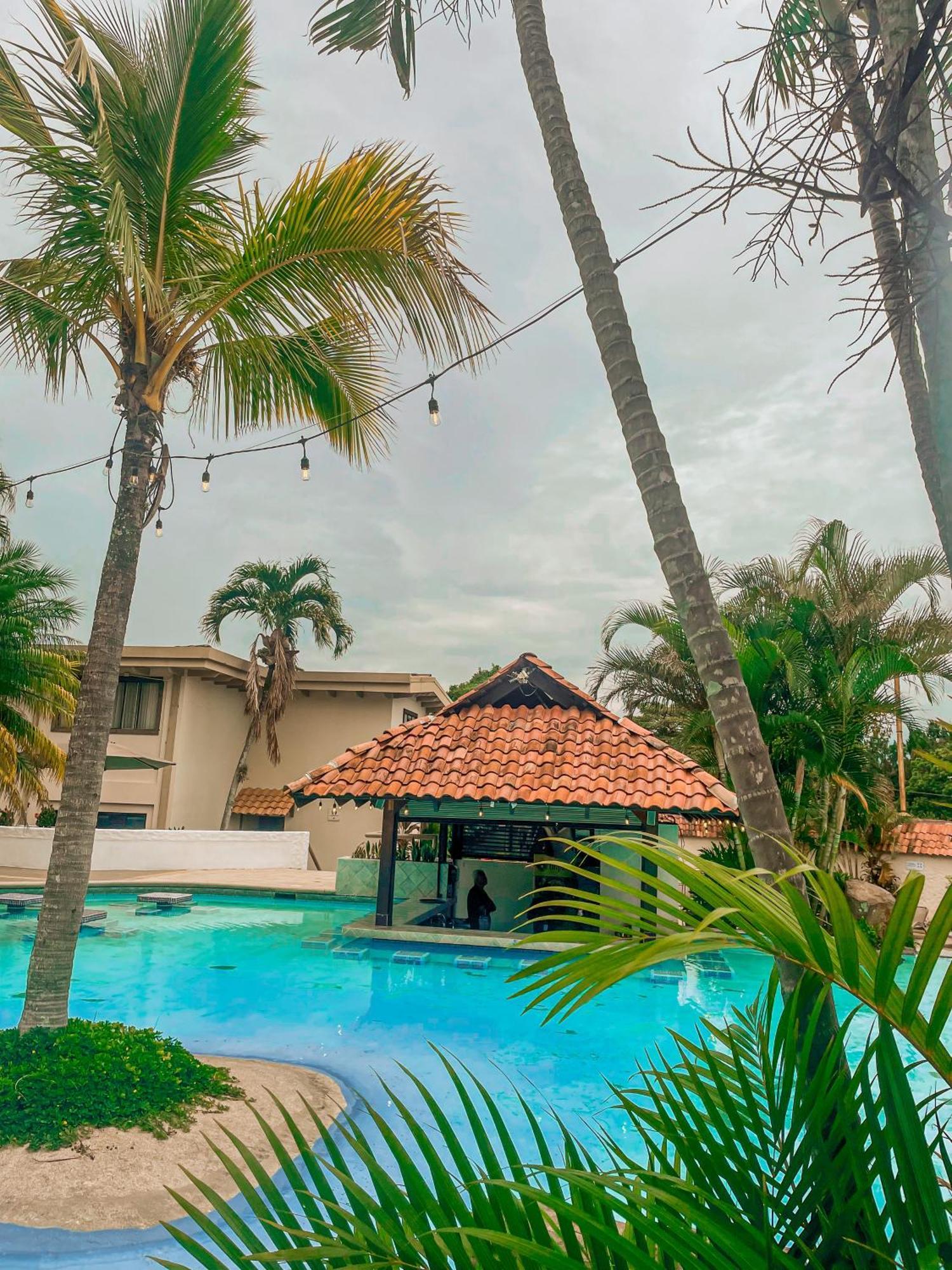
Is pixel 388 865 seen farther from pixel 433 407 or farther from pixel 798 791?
pixel 433 407

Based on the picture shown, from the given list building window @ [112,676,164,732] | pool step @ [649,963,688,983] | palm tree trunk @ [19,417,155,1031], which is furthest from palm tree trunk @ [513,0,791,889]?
building window @ [112,676,164,732]

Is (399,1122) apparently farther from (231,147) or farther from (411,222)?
(231,147)

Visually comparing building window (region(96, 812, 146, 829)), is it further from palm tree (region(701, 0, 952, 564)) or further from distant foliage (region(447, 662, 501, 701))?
palm tree (region(701, 0, 952, 564))

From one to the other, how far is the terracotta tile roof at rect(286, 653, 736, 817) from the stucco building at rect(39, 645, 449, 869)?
9779 millimetres

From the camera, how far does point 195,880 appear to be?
20.2 meters

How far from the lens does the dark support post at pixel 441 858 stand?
59.8 feet

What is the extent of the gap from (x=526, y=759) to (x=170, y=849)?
1213 cm

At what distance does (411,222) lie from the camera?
22.3 feet

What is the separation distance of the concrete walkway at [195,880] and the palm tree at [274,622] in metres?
4.14

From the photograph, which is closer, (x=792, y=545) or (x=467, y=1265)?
(x=467, y=1265)

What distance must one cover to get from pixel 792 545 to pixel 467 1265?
20.0 metres

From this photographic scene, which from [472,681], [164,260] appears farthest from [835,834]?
[472,681]

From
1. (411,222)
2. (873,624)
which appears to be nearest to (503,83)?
(411,222)

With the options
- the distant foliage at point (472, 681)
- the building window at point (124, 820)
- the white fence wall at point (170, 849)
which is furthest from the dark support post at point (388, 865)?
the distant foliage at point (472, 681)
